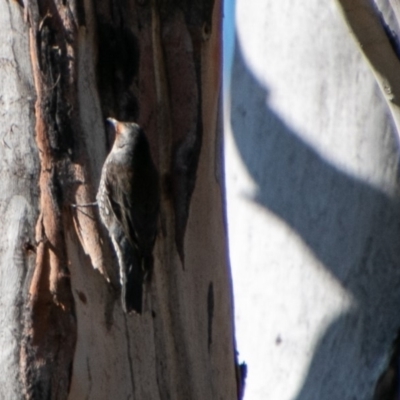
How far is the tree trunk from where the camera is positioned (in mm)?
2639

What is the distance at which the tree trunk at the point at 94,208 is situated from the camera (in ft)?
8.66

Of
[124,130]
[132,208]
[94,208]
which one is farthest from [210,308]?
[132,208]

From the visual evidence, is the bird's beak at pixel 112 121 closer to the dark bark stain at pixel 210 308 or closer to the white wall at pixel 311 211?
the dark bark stain at pixel 210 308

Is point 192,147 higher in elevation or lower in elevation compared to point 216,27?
lower

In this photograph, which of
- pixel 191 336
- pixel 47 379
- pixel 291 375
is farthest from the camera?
pixel 291 375

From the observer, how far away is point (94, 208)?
107 inches

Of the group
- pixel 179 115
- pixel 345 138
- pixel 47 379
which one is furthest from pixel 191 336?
pixel 345 138

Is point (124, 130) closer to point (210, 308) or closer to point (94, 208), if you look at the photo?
point (94, 208)

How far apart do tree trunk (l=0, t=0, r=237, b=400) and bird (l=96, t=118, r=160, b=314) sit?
37 millimetres

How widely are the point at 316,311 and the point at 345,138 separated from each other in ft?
1.79

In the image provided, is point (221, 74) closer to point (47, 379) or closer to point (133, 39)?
point (133, 39)

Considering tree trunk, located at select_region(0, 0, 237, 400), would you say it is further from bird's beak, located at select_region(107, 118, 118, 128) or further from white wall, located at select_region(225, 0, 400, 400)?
white wall, located at select_region(225, 0, 400, 400)

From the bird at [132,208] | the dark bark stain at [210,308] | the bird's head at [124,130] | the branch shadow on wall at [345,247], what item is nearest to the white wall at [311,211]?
the branch shadow on wall at [345,247]

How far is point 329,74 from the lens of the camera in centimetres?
322
